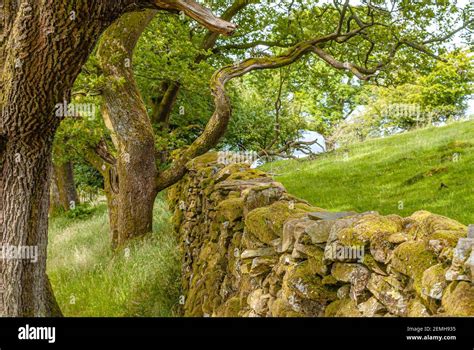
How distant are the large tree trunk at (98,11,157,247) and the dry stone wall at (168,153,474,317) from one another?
3.50 meters

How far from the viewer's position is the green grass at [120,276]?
7113 millimetres

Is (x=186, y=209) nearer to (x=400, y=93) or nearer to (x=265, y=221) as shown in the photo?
(x=265, y=221)

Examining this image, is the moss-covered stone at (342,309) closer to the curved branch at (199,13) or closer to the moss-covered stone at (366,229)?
the moss-covered stone at (366,229)

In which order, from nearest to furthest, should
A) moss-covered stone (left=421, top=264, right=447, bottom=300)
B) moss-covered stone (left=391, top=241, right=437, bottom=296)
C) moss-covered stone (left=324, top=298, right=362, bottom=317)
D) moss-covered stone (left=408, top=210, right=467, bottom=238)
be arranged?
moss-covered stone (left=421, top=264, right=447, bottom=300) → moss-covered stone (left=391, top=241, right=437, bottom=296) → moss-covered stone (left=408, top=210, right=467, bottom=238) → moss-covered stone (left=324, top=298, right=362, bottom=317)

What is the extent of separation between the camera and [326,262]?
10.4 feet

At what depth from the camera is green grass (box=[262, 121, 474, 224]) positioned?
852 centimetres

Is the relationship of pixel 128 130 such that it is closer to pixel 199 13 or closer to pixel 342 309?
pixel 199 13

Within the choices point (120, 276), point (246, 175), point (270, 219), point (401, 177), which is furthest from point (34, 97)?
point (401, 177)

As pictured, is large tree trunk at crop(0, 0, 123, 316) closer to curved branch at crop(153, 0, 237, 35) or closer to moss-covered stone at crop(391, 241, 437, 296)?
curved branch at crop(153, 0, 237, 35)

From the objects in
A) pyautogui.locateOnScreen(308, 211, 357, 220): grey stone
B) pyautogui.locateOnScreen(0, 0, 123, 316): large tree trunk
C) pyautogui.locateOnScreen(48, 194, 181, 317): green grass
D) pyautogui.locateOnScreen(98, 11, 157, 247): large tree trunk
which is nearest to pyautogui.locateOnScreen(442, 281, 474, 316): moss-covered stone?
pyautogui.locateOnScreen(308, 211, 357, 220): grey stone

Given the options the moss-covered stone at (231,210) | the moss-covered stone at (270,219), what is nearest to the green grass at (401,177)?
the moss-covered stone at (231,210)

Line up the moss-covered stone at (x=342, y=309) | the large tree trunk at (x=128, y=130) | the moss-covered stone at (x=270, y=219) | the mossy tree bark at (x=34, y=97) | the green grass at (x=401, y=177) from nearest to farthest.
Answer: the moss-covered stone at (x=342, y=309)
the mossy tree bark at (x=34, y=97)
the moss-covered stone at (x=270, y=219)
the green grass at (x=401, y=177)
the large tree trunk at (x=128, y=130)

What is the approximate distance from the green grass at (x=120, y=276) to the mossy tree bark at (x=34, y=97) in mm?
2079

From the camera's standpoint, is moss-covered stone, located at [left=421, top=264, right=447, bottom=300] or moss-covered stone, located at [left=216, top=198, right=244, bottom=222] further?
moss-covered stone, located at [left=216, top=198, right=244, bottom=222]
